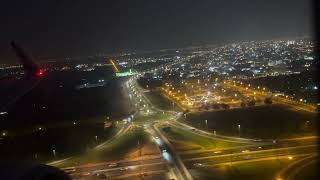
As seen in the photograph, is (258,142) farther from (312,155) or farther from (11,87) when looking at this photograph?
(11,87)

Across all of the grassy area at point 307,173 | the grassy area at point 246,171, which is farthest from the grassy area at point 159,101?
the grassy area at point 307,173

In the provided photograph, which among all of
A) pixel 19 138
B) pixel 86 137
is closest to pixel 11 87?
pixel 19 138

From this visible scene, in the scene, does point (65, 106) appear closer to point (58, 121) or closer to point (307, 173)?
point (58, 121)

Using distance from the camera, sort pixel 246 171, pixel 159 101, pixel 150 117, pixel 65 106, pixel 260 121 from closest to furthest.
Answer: pixel 246 171, pixel 260 121, pixel 150 117, pixel 159 101, pixel 65 106

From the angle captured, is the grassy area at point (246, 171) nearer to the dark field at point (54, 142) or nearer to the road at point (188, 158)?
the road at point (188, 158)

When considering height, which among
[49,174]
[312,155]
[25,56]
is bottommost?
[312,155]

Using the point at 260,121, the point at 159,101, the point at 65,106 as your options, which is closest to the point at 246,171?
the point at 260,121
